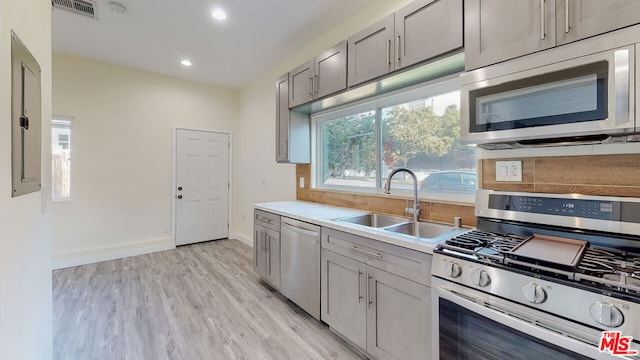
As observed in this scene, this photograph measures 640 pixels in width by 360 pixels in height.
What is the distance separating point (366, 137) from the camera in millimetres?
2764

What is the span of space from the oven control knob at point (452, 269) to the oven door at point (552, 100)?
0.65m

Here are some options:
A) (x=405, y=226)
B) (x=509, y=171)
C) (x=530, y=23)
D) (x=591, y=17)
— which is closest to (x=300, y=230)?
(x=405, y=226)

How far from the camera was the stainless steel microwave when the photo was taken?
1020mm

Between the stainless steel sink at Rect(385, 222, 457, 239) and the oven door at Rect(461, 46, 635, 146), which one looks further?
the stainless steel sink at Rect(385, 222, 457, 239)

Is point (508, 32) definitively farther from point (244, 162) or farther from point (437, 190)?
point (244, 162)

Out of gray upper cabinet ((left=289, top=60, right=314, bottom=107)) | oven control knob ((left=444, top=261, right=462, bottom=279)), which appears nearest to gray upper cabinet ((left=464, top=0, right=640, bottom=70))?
oven control knob ((left=444, top=261, right=462, bottom=279))

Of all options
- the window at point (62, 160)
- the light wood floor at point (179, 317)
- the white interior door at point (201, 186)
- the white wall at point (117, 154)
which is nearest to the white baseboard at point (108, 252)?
the white wall at point (117, 154)

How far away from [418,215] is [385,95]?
1.11 m

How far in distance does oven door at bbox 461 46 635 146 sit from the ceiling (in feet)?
5.36

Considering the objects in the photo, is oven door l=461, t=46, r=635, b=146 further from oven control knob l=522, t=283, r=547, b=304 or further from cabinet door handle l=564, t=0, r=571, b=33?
oven control knob l=522, t=283, r=547, b=304

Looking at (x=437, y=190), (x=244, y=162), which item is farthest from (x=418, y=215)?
(x=244, y=162)

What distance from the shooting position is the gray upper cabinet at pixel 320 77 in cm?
229

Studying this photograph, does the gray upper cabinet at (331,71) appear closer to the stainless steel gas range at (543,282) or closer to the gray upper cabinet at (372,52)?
the gray upper cabinet at (372,52)

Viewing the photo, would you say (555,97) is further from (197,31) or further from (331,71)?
(197,31)
